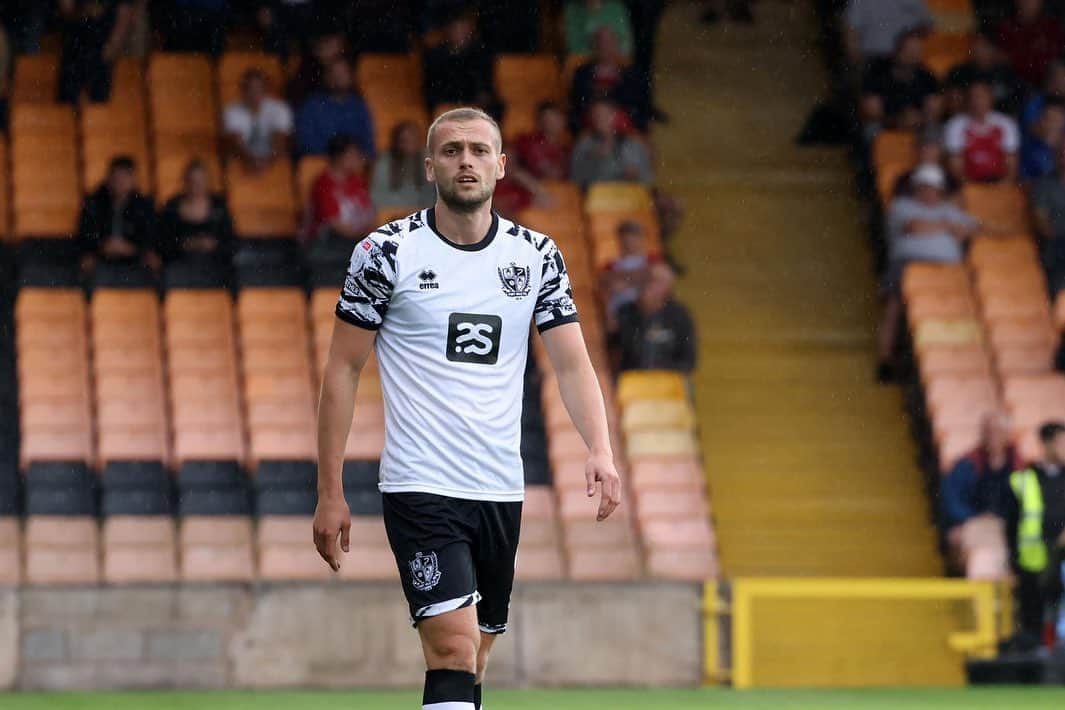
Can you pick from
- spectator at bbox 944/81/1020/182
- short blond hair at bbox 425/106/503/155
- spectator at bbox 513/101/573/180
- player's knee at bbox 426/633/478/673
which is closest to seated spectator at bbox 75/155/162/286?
spectator at bbox 513/101/573/180

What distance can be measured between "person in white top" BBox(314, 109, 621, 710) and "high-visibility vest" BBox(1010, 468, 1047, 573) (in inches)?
→ 274

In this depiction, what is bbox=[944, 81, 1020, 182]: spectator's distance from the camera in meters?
16.5

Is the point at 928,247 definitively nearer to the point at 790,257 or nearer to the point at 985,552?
the point at 790,257

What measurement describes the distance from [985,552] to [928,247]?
300cm

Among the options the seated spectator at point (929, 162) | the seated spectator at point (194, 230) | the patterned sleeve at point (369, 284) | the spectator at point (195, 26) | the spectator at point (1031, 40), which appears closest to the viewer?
the patterned sleeve at point (369, 284)

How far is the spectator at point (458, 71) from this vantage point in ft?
54.1

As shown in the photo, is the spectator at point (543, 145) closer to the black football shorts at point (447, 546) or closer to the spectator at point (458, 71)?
the spectator at point (458, 71)

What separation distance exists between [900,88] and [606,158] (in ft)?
8.65

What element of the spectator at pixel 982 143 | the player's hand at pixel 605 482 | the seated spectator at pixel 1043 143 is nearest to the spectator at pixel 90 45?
the spectator at pixel 982 143

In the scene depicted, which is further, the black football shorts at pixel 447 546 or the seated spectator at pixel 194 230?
the seated spectator at pixel 194 230

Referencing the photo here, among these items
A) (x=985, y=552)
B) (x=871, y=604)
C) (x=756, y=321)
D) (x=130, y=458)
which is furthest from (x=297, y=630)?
(x=756, y=321)

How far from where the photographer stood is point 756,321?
16531 millimetres

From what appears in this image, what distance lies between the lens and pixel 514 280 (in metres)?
6.68

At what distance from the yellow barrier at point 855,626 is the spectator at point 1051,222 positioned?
3.52 metres
